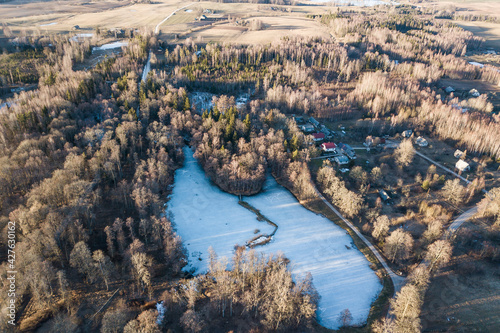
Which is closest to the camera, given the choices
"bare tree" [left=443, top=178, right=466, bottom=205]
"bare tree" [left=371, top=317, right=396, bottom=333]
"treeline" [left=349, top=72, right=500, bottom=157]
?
"bare tree" [left=371, top=317, right=396, bottom=333]

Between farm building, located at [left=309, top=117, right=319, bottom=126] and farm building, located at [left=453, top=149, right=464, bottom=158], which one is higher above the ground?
farm building, located at [left=309, top=117, right=319, bottom=126]

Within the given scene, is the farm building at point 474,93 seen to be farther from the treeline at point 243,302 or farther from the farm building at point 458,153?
the treeline at point 243,302

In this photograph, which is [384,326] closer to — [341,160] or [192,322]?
[192,322]

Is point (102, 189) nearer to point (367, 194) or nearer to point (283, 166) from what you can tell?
point (283, 166)

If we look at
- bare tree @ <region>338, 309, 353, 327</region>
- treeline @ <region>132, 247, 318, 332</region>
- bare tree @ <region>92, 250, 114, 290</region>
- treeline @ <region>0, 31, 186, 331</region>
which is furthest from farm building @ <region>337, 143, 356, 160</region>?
bare tree @ <region>92, 250, 114, 290</region>

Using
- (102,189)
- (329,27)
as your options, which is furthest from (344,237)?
(329,27)

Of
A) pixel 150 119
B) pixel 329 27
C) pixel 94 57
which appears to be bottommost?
pixel 150 119

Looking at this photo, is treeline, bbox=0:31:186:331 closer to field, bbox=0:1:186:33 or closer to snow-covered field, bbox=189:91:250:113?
snow-covered field, bbox=189:91:250:113

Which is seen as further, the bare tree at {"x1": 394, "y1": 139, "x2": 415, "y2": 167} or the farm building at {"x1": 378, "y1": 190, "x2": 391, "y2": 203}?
the bare tree at {"x1": 394, "y1": 139, "x2": 415, "y2": 167}
